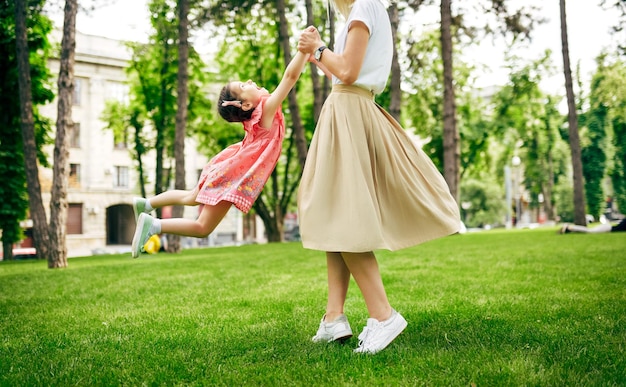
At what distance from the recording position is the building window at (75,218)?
142 feet

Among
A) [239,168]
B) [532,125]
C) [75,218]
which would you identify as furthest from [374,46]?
[75,218]

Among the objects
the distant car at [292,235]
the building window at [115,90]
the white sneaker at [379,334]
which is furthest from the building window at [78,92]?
the white sneaker at [379,334]

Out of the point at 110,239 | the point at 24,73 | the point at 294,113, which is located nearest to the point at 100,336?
the point at 24,73

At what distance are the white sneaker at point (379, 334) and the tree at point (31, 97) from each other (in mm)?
13692

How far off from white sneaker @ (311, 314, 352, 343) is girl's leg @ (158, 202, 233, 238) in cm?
100

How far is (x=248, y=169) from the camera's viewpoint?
414cm

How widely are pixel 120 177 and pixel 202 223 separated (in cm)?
4407

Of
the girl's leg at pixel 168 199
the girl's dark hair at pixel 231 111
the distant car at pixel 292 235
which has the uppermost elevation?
the girl's dark hair at pixel 231 111

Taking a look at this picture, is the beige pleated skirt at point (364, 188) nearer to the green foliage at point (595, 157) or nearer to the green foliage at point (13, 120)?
the green foliage at point (13, 120)

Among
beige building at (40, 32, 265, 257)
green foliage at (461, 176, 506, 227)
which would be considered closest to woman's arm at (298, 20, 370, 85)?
beige building at (40, 32, 265, 257)

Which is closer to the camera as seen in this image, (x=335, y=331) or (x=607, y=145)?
(x=335, y=331)

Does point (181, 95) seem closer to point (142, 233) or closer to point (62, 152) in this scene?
point (62, 152)

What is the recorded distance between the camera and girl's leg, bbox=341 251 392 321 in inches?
143

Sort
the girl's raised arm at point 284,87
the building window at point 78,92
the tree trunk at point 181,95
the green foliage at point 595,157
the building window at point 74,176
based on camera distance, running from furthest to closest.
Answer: the green foliage at point 595,157, the building window at point 74,176, the building window at point 78,92, the tree trunk at point 181,95, the girl's raised arm at point 284,87
